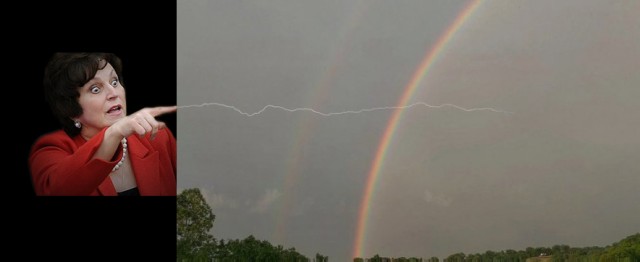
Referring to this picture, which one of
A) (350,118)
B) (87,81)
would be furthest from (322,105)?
(87,81)

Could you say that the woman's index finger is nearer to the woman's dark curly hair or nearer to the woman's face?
the woman's face

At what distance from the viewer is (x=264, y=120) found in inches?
400

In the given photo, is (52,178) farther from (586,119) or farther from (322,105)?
(586,119)

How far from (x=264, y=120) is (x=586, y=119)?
4.59m

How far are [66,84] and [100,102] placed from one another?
0.44 metres

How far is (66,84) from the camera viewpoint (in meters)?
8.62

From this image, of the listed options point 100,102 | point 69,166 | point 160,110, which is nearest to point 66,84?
point 100,102

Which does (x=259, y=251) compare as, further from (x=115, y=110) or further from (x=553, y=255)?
(x=553, y=255)

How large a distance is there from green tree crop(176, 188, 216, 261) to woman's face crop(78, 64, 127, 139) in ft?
5.22

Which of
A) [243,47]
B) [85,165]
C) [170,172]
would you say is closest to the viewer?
[85,165]

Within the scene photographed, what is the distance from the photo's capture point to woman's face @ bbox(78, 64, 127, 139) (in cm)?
866

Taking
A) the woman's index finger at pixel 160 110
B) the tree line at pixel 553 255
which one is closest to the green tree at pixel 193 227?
the woman's index finger at pixel 160 110

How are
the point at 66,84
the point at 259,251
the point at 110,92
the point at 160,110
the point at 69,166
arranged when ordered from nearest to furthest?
1. the point at 69,166
2. the point at 66,84
3. the point at 110,92
4. the point at 160,110
5. the point at 259,251

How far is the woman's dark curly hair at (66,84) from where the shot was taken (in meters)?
8.61
